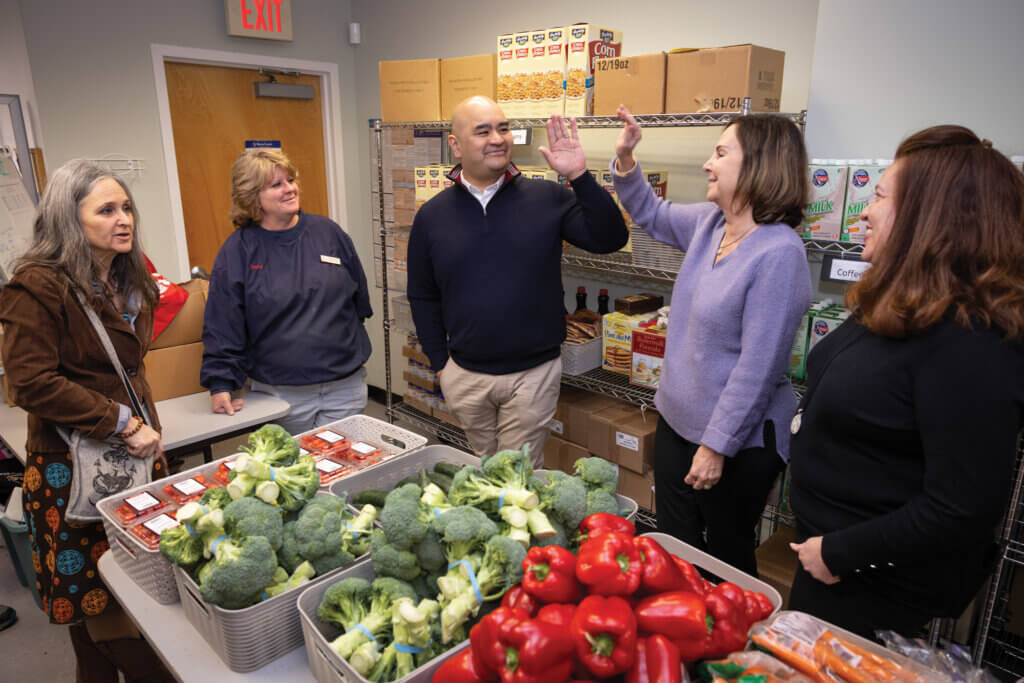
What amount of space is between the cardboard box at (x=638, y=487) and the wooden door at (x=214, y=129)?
290cm

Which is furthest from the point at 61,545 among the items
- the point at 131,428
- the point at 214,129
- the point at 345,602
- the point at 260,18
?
the point at 260,18

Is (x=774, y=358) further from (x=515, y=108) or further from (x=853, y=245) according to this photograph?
(x=515, y=108)

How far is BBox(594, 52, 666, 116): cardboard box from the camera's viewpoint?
2.23 meters

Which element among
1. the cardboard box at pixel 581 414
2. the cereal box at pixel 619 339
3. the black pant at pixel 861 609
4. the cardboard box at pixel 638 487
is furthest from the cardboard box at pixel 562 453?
the black pant at pixel 861 609

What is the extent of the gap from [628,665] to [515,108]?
2341 millimetres

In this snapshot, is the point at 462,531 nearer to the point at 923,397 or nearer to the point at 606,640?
the point at 606,640

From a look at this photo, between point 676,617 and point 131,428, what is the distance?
1461 millimetres

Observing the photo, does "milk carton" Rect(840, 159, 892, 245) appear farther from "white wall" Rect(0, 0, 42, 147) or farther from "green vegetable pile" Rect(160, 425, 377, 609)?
"white wall" Rect(0, 0, 42, 147)

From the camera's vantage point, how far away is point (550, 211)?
2199 mm

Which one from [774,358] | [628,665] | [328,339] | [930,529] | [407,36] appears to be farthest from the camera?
[407,36]

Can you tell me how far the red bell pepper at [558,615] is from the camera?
83cm

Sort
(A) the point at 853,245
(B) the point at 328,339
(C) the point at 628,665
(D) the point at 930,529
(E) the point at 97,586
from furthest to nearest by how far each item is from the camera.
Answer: (B) the point at 328,339, (A) the point at 853,245, (E) the point at 97,586, (D) the point at 930,529, (C) the point at 628,665

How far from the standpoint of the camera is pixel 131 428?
1.68 metres

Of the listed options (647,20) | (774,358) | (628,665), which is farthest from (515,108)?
(628,665)
